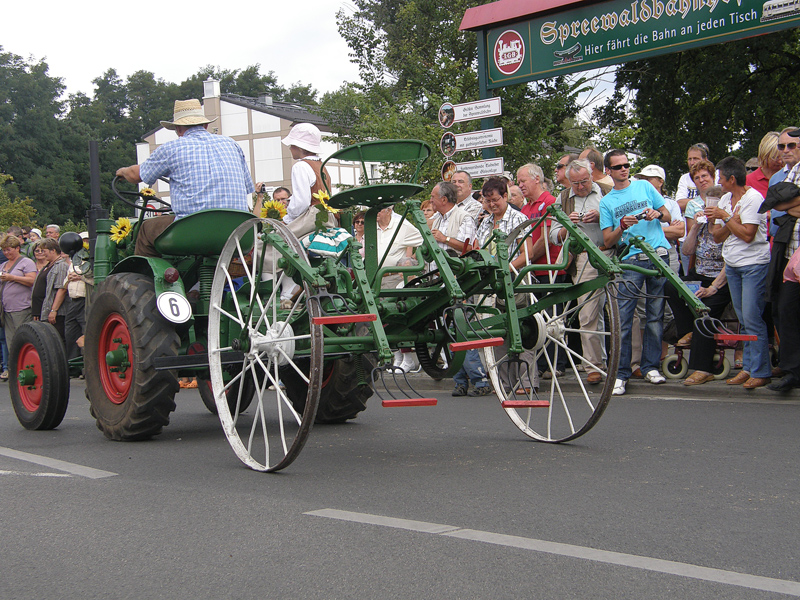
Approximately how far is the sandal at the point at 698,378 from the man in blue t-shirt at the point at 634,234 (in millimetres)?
286

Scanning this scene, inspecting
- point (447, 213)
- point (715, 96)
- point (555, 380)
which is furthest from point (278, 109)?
point (555, 380)

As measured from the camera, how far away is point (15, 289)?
14.5 m

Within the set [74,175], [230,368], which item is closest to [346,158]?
[230,368]

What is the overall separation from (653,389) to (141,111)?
99633mm

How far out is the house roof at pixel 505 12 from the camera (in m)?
14.1

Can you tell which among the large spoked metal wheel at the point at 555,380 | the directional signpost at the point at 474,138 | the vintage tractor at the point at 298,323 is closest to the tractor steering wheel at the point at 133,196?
the vintage tractor at the point at 298,323

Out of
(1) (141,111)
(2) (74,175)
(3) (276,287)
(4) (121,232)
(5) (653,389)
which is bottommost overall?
(5) (653,389)

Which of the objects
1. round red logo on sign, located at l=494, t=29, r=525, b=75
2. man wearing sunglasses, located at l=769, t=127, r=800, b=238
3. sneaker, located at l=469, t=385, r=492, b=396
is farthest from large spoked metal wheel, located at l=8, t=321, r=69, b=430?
round red logo on sign, located at l=494, t=29, r=525, b=75

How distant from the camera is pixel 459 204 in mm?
10492

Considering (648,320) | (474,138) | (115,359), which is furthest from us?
(474,138)

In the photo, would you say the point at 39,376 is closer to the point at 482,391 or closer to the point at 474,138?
the point at 482,391

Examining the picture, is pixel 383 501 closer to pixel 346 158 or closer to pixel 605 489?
Answer: pixel 605 489

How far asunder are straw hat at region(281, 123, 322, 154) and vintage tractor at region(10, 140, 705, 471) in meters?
1.12

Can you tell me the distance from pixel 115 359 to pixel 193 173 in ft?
4.98
